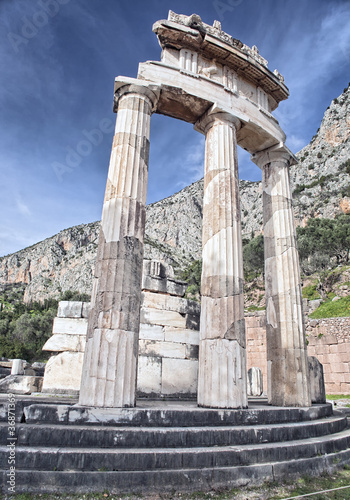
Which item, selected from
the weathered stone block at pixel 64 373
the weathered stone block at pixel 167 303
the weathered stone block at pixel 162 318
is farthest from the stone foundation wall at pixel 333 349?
the weathered stone block at pixel 64 373

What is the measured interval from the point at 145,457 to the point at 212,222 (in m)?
6.00

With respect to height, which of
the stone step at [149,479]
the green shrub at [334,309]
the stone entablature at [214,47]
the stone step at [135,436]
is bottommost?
the stone step at [149,479]

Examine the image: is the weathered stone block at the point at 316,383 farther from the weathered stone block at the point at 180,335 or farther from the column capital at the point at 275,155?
the column capital at the point at 275,155

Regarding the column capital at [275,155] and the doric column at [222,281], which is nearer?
the doric column at [222,281]

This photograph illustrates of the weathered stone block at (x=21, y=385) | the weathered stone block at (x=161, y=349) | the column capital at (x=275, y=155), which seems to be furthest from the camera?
the column capital at (x=275, y=155)

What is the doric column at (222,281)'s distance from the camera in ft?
25.0

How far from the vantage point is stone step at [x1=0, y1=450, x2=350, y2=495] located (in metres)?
4.25

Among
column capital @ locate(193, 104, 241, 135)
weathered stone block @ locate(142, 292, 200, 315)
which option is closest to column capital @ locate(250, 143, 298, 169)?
column capital @ locate(193, 104, 241, 135)

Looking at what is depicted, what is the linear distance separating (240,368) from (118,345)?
3078 millimetres

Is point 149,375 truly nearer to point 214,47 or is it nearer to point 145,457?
point 145,457

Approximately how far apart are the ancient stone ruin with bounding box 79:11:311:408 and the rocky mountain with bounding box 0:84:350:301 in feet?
200

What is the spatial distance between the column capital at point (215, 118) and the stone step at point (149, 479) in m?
9.17

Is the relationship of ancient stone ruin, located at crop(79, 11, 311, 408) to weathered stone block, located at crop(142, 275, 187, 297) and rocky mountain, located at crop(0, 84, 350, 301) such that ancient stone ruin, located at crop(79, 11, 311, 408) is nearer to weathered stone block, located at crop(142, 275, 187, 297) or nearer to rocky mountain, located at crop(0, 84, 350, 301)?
weathered stone block, located at crop(142, 275, 187, 297)

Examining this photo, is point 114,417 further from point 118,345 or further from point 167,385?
point 167,385
